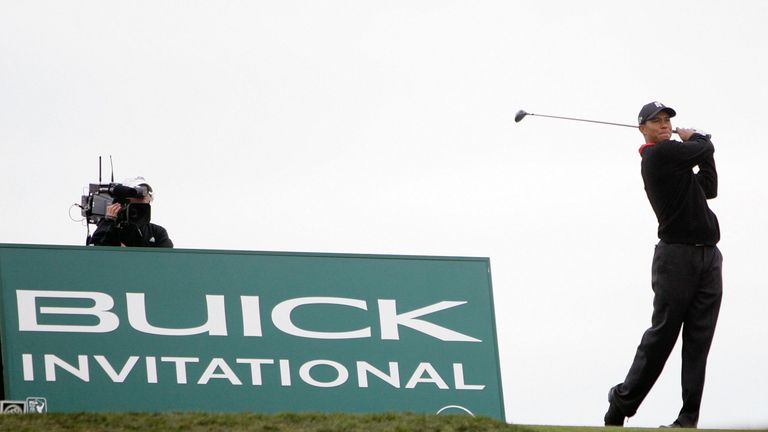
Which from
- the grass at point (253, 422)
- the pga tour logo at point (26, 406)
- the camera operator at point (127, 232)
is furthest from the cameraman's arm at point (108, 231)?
the grass at point (253, 422)

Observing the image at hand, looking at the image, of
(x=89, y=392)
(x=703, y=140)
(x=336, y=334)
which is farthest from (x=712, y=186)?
(x=89, y=392)

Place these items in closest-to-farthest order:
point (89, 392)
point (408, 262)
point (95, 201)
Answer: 1. point (89, 392)
2. point (408, 262)
3. point (95, 201)

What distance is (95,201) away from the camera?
10000mm

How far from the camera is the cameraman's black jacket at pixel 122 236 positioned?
9.76 meters

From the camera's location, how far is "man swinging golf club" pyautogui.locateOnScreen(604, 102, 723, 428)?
8977mm

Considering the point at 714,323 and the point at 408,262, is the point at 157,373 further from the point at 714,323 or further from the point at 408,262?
the point at 714,323

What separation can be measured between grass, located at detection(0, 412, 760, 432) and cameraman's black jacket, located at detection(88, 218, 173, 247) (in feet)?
6.40

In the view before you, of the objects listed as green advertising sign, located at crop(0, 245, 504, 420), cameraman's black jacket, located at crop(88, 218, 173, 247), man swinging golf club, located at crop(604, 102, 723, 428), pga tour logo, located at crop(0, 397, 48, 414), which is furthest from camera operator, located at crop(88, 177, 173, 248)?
man swinging golf club, located at crop(604, 102, 723, 428)

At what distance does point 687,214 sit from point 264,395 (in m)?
2.78

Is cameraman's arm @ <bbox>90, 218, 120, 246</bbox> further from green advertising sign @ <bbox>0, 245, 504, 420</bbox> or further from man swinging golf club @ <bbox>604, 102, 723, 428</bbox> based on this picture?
man swinging golf club @ <bbox>604, 102, 723, 428</bbox>

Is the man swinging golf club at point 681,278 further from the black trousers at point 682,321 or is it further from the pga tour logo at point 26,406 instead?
the pga tour logo at point 26,406

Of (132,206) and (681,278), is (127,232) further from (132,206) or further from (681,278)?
(681,278)

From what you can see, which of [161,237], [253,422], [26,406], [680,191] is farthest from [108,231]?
[680,191]

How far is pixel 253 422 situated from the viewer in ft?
26.1
